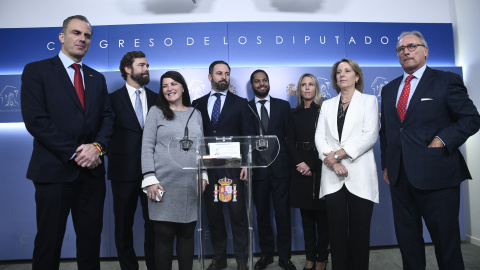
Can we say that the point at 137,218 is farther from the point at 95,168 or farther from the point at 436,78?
the point at 436,78

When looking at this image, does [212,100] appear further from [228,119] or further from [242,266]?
[242,266]

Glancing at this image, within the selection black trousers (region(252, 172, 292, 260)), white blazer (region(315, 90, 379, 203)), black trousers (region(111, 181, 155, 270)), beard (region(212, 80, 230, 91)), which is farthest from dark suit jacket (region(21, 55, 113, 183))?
white blazer (region(315, 90, 379, 203))

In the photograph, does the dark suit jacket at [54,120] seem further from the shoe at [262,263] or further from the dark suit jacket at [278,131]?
the shoe at [262,263]

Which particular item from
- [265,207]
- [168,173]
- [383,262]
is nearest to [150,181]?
[168,173]

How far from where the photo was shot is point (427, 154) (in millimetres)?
2209

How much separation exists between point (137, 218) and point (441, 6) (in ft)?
15.3

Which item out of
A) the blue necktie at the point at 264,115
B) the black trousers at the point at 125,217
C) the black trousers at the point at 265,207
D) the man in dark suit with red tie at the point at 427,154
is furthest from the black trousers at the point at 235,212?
the blue necktie at the point at 264,115

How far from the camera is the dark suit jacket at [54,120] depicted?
209 cm

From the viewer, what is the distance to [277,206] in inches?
128

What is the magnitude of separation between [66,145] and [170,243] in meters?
0.93

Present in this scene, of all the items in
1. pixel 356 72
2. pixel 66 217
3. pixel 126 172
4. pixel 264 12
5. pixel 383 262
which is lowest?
pixel 383 262

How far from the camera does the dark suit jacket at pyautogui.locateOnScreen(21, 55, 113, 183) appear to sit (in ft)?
6.84

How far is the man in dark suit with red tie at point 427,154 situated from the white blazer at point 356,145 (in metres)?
0.15

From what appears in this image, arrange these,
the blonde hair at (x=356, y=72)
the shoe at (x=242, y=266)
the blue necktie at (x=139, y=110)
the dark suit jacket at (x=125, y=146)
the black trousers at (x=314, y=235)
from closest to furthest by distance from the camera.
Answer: the shoe at (x=242, y=266), the blonde hair at (x=356, y=72), the dark suit jacket at (x=125, y=146), the blue necktie at (x=139, y=110), the black trousers at (x=314, y=235)
